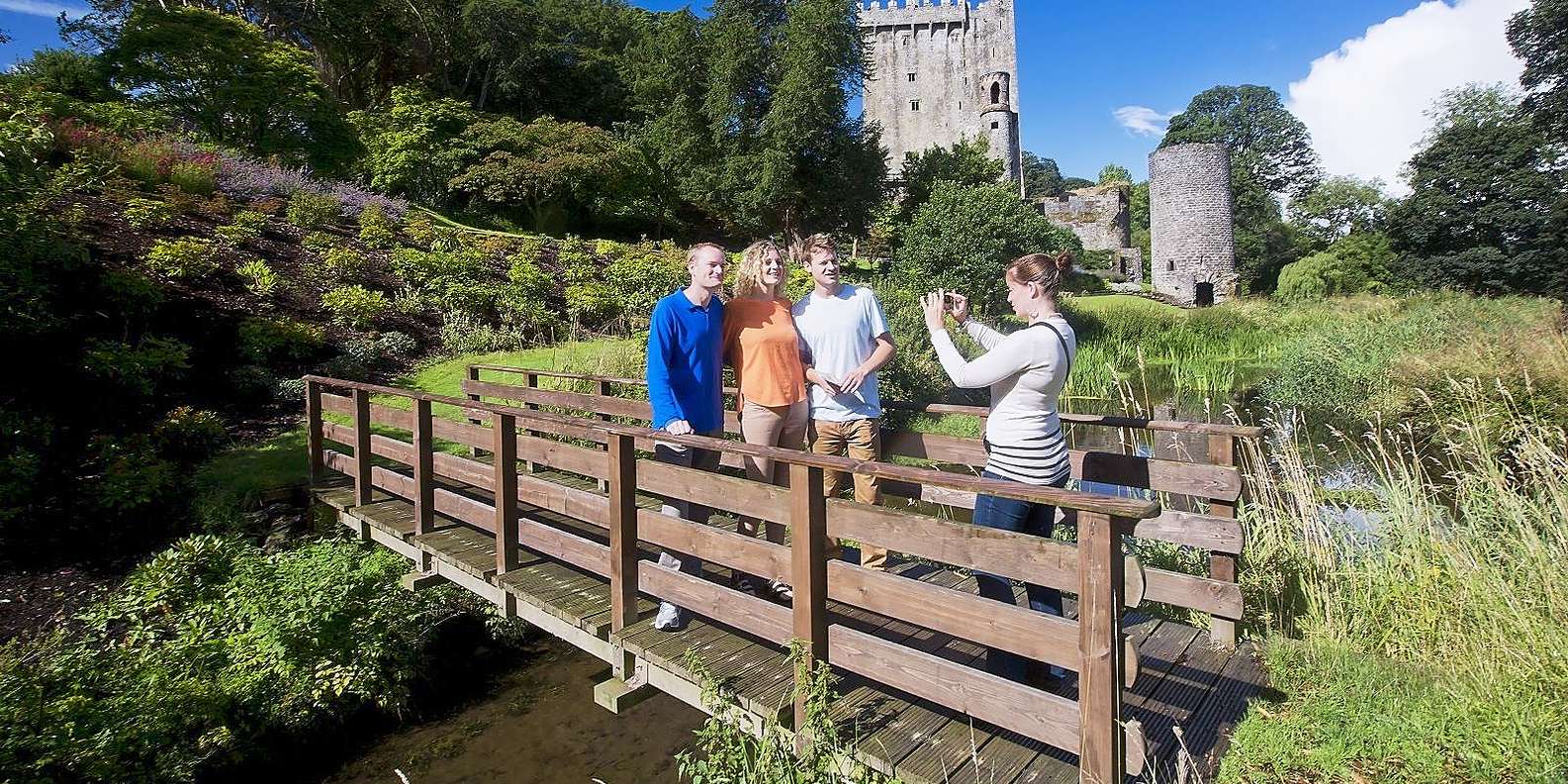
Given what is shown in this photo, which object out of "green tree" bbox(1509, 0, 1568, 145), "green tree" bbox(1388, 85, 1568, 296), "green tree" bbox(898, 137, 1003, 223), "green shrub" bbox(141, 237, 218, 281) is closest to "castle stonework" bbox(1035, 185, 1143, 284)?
"green tree" bbox(898, 137, 1003, 223)

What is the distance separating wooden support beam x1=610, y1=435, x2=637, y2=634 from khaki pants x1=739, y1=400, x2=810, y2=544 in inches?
20.2

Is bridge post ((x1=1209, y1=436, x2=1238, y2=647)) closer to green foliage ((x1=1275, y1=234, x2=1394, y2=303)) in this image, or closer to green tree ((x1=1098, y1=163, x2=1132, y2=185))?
green foliage ((x1=1275, y1=234, x2=1394, y2=303))

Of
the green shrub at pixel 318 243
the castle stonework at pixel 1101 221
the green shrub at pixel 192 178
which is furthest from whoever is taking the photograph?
the castle stonework at pixel 1101 221

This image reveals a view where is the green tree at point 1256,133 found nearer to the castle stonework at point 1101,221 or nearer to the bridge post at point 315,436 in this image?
the castle stonework at point 1101,221

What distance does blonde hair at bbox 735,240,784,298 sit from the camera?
11.8 feet

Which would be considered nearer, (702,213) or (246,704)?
(246,704)

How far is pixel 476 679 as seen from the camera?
565 centimetres

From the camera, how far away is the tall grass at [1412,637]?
9.31ft

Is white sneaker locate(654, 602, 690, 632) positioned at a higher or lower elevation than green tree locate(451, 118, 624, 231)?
lower

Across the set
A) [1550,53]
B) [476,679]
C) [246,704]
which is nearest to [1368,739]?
[476,679]

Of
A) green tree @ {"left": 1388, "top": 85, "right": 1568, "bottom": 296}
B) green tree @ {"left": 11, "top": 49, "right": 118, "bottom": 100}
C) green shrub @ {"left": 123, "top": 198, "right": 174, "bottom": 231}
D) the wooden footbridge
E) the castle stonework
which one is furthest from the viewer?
the castle stonework

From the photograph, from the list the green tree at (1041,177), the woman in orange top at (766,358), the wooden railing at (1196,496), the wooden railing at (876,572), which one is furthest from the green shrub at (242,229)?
the green tree at (1041,177)

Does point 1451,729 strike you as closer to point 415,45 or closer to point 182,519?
point 182,519

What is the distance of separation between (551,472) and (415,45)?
27716 mm
